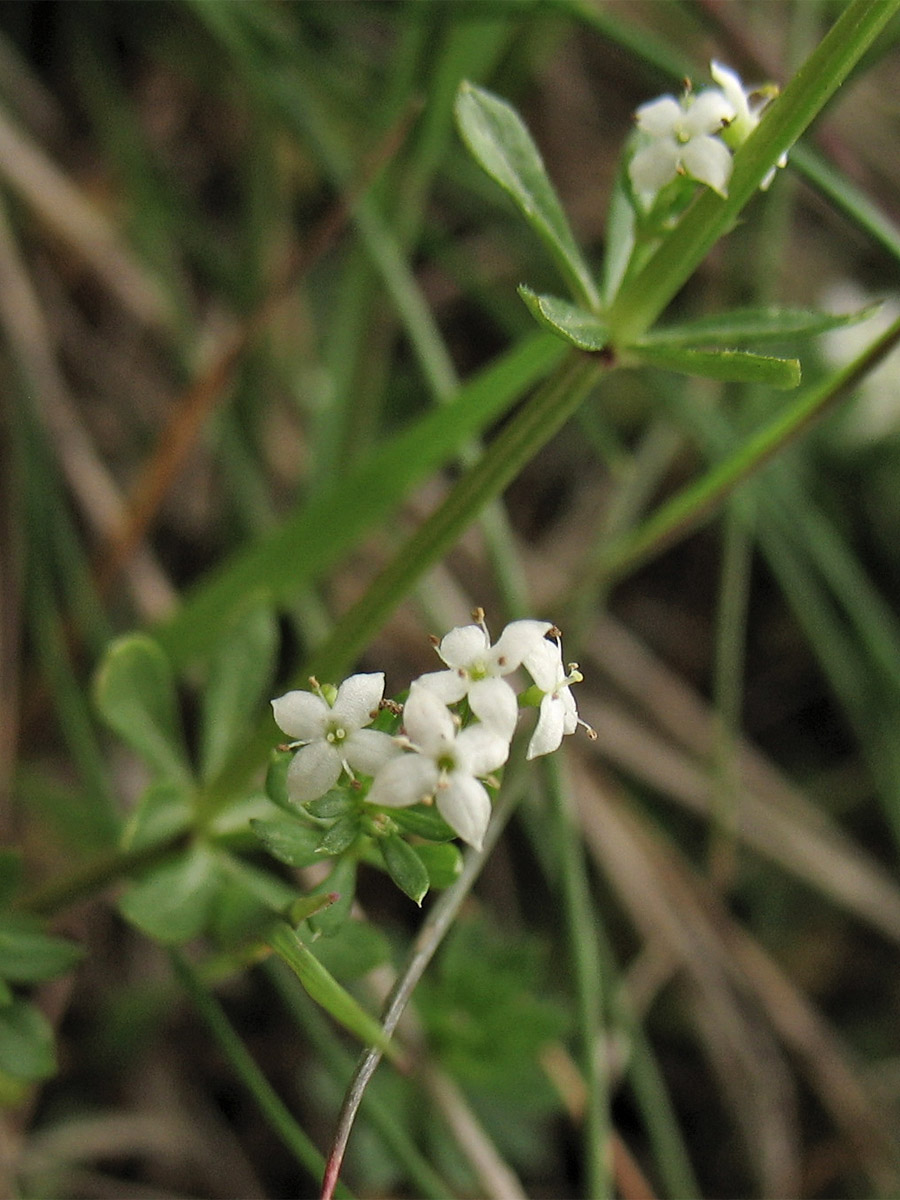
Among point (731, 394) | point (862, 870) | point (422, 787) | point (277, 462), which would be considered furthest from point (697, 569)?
point (422, 787)

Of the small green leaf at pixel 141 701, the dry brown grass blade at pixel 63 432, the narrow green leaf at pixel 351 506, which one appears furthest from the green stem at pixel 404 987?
the dry brown grass blade at pixel 63 432

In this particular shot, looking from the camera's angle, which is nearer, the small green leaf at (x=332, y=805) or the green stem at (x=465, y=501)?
the small green leaf at (x=332, y=805)

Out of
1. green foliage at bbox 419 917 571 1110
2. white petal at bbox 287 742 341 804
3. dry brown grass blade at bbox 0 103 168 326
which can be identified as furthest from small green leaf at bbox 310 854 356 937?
dry brown grass blade at bbox 0 103 168 326

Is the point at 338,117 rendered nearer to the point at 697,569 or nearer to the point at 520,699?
the point at 697,569

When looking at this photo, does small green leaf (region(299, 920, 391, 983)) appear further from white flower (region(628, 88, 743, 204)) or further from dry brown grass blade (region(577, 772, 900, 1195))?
dry brown grass blade (region(577, 772, 900, 1195))

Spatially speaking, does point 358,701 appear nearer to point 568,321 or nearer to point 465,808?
point 465,808

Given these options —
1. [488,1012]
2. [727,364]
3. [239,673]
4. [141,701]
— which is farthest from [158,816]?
[727,364]

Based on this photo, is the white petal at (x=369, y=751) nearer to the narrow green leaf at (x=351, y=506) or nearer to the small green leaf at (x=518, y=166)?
the small green leaf at (x=518, y=166)

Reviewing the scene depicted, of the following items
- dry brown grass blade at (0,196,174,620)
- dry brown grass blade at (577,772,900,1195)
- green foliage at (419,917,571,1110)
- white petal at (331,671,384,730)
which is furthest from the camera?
dry brown grass blade at (577,772,900,1195)
